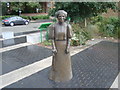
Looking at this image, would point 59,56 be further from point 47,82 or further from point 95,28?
point 95,28

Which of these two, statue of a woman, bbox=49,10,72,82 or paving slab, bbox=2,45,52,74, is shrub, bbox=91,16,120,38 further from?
statue of a woman, bbox=49,10,72,82

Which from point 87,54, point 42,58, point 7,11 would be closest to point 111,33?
point 87,54

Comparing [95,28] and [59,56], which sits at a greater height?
[95,28]

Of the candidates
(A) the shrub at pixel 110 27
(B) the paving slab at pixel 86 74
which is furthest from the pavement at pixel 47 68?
(A) the shrub at pixel 110 27

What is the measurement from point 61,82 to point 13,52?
12.2 feet

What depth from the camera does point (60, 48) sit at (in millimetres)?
3725

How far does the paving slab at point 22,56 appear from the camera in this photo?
513 cm

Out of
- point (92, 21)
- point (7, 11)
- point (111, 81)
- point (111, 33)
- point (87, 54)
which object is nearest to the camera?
point (111, 81)

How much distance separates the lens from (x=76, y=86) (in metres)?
3.67

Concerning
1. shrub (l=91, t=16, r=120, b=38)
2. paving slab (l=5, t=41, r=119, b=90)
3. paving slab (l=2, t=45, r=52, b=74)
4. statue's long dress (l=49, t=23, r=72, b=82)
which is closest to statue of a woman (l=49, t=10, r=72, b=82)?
statue's long dress (l=49, t=23, r=72, b=82)

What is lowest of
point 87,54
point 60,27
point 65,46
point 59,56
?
point 87,54

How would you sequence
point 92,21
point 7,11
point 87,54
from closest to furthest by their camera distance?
1. point 87,54
2. point 92,21
3. point 7,11

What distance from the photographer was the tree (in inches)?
339

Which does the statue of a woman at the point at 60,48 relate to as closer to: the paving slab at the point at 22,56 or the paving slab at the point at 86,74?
the paving slab at the point at 86,74
